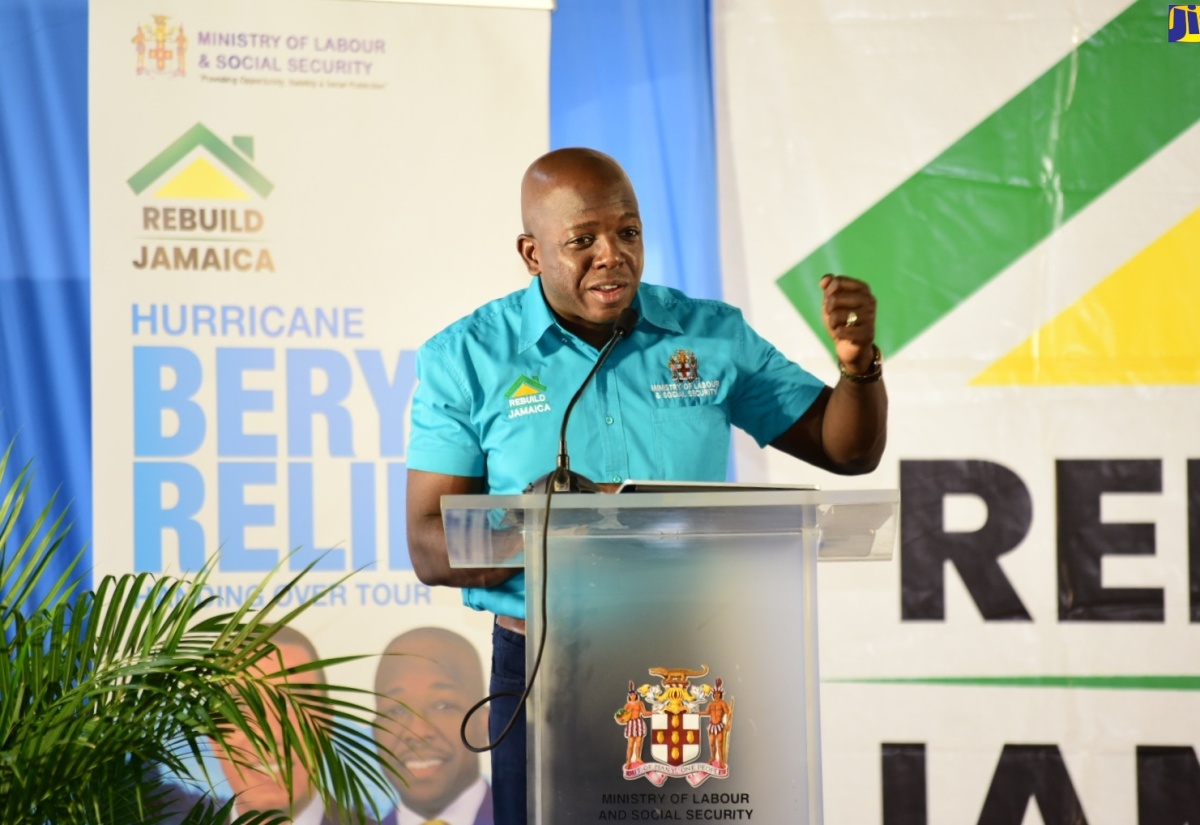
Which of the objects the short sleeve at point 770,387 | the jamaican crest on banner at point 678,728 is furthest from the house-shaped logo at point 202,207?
the jamaican crest on banner at point 678,728

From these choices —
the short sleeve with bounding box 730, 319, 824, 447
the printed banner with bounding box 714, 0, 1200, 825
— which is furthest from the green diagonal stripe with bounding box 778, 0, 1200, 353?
the short sleeve with bounding box 730, 319, 824, 447

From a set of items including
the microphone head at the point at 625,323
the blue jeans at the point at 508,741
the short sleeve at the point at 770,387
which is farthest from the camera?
the short sleeve at the point at 770,387

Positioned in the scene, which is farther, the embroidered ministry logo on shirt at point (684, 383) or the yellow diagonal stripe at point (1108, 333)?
the yellow diagonal stripe at point (1108, 333)

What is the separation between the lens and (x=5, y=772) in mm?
1853

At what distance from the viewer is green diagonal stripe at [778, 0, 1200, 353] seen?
3.54 metres

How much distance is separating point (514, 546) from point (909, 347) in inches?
84.2

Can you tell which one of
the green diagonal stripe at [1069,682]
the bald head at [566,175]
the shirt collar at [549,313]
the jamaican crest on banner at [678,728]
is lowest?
the green diagonal stripe at [1069,682]

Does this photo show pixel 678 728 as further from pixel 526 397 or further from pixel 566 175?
pixel 566 175

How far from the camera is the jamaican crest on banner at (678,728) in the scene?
150 cm

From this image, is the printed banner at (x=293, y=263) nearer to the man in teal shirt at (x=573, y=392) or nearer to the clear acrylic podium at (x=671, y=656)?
the man in teal shirt at (x=573, y=392)

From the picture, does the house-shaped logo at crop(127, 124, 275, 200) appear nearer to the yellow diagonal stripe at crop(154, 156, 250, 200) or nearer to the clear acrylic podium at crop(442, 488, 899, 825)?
the yellow diagonal stripe at crop(154, 156, 250, 200)

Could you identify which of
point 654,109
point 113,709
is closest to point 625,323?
point 113,709

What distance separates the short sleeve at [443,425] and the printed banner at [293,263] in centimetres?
132

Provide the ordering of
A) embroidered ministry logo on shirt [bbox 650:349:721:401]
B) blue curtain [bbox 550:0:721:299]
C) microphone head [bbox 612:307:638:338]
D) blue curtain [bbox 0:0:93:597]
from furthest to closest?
1. blue curtain [bbox 550:0:721:299]
2. blue curtain [bbox 0:0:93:597]
3. embroidered ministry logo on shirt [bbox 650:349:721:401]
4. microphone head [bbox 612:307:638:338]
